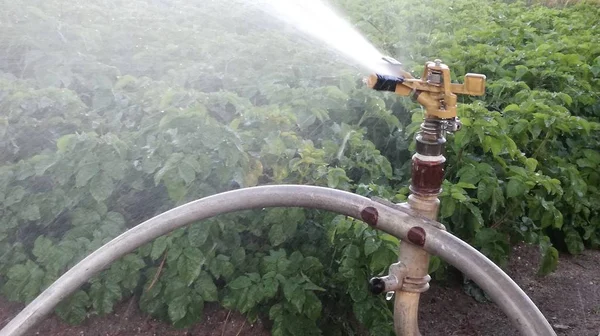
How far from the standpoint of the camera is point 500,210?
2.62 meters

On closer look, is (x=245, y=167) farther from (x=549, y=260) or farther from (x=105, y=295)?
(x=549, y=260)

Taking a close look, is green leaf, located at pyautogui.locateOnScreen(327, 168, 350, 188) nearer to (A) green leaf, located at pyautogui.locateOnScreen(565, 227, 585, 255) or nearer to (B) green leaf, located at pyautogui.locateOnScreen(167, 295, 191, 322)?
(B) green leaf, located at pyautogui.locateOnScreen(167, 295, 191, 322)

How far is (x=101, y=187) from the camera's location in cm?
213

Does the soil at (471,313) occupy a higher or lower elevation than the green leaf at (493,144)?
lower

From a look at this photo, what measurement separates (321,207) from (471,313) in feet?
4.14

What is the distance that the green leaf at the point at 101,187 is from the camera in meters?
2.12

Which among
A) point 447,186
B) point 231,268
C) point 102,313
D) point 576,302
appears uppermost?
point 447,186

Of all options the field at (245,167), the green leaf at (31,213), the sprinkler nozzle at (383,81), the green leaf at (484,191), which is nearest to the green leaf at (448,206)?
the field at (245,167)

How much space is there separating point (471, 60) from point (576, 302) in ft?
5.23

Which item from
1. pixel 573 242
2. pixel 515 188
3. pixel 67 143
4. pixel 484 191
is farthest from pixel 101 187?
pixel 573 242

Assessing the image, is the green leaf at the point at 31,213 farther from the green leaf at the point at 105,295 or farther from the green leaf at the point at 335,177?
the green leaf at the point at 335,177

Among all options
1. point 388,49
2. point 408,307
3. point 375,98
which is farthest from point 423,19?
point 408,307

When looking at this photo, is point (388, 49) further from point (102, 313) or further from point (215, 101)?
point (102, 313)

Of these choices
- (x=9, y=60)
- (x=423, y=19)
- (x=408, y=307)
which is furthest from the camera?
(x=423, y=19)
